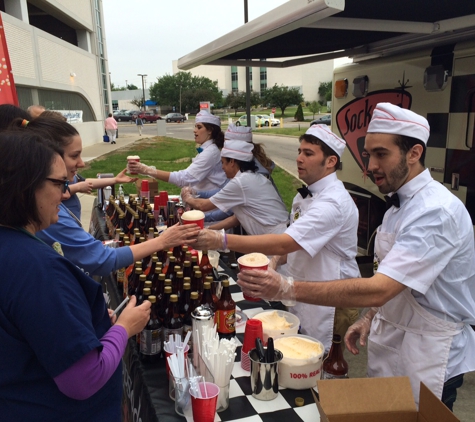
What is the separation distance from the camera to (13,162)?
4.20ft

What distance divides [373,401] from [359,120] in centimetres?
393

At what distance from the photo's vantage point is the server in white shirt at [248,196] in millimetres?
3705

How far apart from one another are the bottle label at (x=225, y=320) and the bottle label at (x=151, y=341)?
12.7 inches

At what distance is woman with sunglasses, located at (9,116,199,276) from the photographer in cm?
222

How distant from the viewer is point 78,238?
2.29 m

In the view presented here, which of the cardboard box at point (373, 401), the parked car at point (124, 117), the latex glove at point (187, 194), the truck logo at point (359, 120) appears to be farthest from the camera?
the parked car at point (124, 117)

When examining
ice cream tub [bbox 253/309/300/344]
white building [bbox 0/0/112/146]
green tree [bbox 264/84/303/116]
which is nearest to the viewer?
ice cream tub [bbox 253/309/300/344]

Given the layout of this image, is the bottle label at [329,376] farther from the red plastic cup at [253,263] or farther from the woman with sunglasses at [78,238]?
the woman with sunglasses at [78,238]

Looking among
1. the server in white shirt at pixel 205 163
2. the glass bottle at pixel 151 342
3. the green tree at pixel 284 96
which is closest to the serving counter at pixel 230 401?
the glass bottle at pixel 151 342

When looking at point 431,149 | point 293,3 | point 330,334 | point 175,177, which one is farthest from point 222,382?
point 175,177

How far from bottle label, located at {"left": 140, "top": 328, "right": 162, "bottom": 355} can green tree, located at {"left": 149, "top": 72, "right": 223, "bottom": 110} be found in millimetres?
79442

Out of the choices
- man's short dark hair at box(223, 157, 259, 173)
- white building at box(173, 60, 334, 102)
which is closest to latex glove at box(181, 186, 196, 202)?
man's short dark hair at box(223, 157, 259, 173)

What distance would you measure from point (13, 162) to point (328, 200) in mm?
1887

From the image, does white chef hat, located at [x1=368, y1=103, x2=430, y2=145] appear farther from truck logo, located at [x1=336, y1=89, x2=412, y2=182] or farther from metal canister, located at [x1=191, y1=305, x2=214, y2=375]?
truck logo, located at [x1=336, y1=89, x2=412, y2=182]
